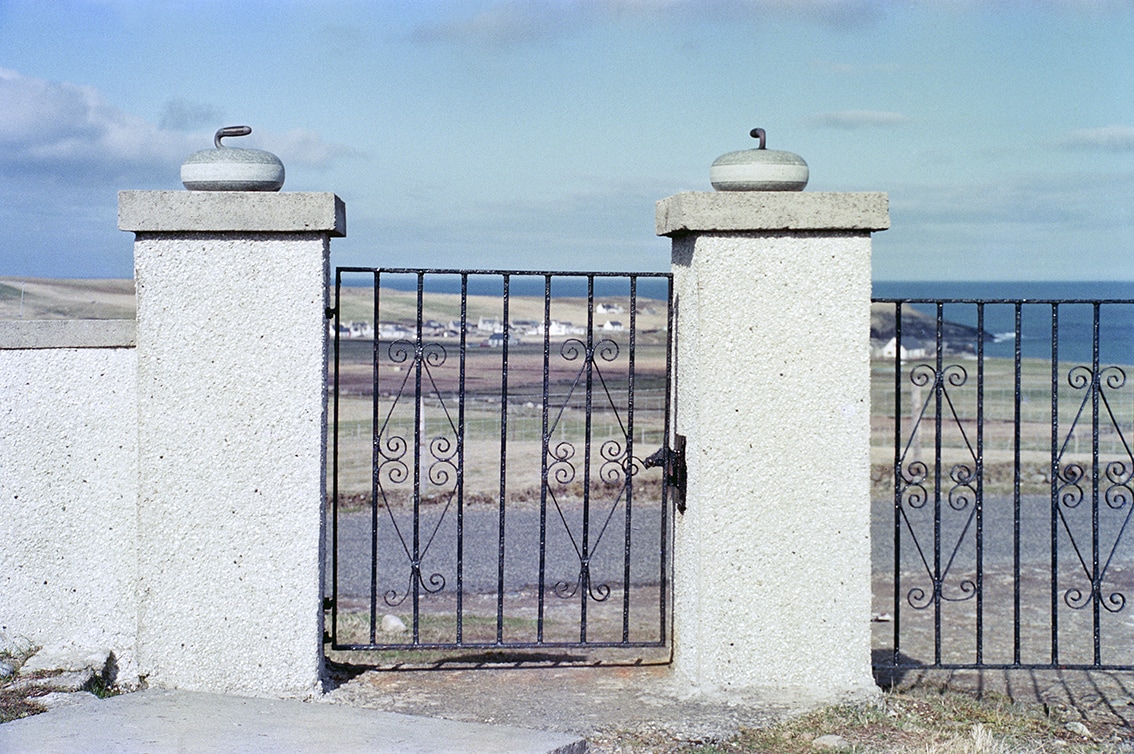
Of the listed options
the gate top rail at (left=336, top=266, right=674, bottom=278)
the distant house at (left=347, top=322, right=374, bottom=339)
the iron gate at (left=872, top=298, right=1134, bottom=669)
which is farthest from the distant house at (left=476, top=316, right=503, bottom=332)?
the gate top rail at (left=336, top=266, right=674, bottom=278)

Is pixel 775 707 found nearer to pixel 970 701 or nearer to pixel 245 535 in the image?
pixel 970 701

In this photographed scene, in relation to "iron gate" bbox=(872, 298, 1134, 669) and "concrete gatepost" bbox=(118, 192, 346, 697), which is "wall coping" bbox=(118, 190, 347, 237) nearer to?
"concrete gatepost" bbox=(118, 192, 346, 697)

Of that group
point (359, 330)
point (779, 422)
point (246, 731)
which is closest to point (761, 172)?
point (779, 422)

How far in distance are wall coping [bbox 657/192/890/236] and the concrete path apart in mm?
2309

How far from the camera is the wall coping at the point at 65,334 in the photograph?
15.9 ft

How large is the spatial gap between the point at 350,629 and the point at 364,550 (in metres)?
3.84

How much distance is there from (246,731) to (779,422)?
2.60 meters

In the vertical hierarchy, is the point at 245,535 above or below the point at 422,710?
above

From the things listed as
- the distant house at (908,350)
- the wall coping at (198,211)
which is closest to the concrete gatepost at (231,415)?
the wall coping at (198,211)

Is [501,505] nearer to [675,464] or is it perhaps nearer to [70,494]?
[675,464]

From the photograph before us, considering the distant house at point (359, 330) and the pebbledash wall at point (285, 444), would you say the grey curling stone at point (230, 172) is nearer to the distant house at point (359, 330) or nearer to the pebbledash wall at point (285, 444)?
the pebbledash wall at point (285, 444)

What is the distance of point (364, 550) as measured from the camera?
11.4 m

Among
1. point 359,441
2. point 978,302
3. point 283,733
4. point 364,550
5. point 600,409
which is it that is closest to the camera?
point 283,733

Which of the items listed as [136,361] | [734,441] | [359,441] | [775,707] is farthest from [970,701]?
[359,441]
